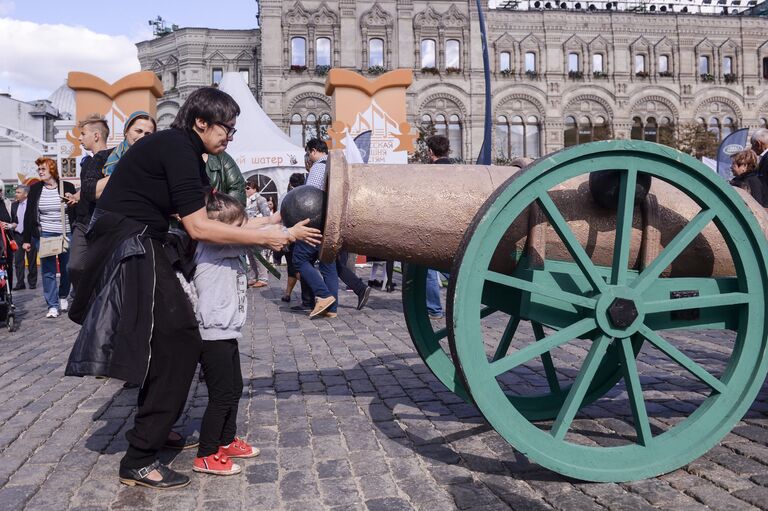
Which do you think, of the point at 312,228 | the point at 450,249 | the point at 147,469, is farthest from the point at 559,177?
the point at 147,469

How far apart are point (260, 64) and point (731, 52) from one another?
27.7 meters

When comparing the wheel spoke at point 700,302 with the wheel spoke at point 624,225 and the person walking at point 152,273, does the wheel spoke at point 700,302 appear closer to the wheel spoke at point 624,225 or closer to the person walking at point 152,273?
the wheel spoke at point 624,225

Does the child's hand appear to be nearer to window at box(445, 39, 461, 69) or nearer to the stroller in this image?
the stroller

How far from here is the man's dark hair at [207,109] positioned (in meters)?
3.05

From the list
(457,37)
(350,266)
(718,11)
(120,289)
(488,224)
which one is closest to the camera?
(488,224)

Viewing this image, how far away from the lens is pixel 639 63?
4150 centimetres

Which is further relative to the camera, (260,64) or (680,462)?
(260,64)

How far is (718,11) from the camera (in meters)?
47.3

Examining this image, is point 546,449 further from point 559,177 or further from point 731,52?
point 731,52

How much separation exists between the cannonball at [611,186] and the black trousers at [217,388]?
5.69 ft

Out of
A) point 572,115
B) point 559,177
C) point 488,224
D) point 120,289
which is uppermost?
point 572,115

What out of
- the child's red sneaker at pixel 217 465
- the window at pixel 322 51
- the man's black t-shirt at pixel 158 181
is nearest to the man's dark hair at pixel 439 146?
the man's black t-shirt at pixel 158 181

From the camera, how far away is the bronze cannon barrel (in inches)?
121

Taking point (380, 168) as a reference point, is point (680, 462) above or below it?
below
